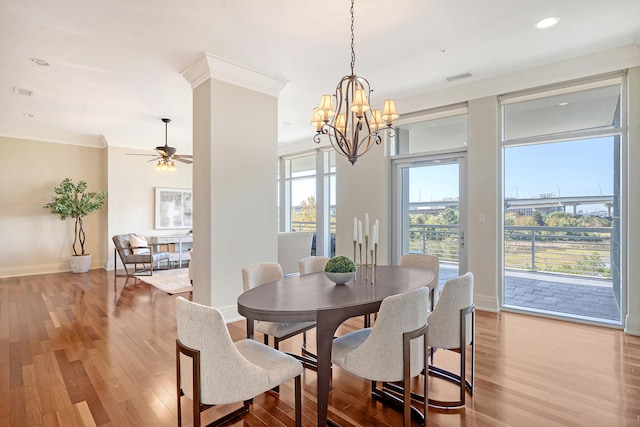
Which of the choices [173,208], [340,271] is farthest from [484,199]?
[173,208]

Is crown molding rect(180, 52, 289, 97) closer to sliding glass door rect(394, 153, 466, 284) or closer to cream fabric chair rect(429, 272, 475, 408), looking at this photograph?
sliding glass door rect(394, 153, 466, 284)

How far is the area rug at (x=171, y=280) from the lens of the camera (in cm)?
560

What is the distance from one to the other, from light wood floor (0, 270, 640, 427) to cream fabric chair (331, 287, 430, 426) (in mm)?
471

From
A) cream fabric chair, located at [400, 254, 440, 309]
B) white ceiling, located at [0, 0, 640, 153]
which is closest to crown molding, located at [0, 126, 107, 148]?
white ceiling, located at [0, 0, 640, 153]

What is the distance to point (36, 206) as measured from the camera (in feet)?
22.6

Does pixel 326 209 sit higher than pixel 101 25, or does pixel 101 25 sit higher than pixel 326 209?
pixel 101 25

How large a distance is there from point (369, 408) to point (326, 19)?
3111 mm

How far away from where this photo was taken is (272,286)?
2369mm

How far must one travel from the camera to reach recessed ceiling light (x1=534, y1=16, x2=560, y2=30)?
9.81 feet

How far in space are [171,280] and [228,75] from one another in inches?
163

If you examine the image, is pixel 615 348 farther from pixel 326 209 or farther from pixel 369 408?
pixel 326 209

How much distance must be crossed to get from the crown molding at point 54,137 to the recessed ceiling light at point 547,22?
314 inches

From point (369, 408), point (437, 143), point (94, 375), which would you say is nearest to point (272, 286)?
point (369, 408)

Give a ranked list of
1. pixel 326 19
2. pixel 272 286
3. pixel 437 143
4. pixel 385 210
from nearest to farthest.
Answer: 1. pixel 272 286
2. pixel 326 19
3. pixel 437 143
4. pixel 385 210
